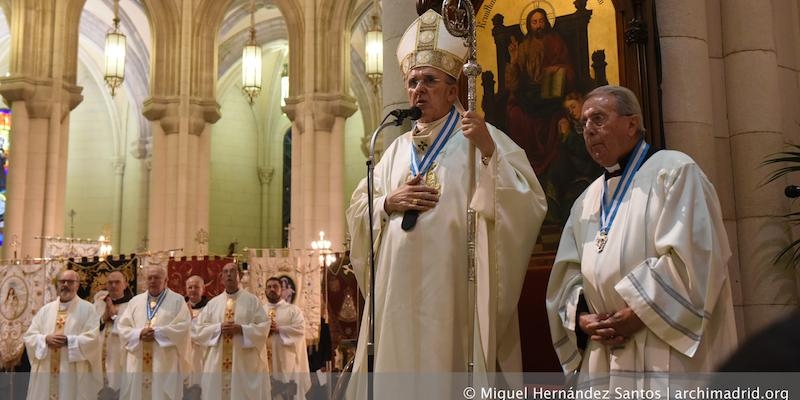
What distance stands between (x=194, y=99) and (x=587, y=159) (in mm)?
14783

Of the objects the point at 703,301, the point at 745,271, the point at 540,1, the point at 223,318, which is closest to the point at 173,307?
the point at 223,318

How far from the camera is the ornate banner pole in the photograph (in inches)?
150

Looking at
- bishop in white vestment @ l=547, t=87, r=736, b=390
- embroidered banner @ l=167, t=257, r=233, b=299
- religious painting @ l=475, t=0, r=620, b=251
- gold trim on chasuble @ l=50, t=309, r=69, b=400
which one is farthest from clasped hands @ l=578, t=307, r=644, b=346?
embroidered banner @ l=167, t=257, r=233, b=299

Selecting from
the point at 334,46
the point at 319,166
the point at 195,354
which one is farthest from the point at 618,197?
the point at 334,46

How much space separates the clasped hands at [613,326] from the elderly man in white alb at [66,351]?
769 cm

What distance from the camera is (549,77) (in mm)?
5414

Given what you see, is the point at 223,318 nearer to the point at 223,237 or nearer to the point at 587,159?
the point at 587,159

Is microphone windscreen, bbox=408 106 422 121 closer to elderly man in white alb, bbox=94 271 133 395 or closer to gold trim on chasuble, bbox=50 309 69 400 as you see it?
gold trim on chasuble, bbox=50 309 69 400

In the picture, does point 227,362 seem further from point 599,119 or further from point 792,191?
point 599,119

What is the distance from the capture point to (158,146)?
1894 cm

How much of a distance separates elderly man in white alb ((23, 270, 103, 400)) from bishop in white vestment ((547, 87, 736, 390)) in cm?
747

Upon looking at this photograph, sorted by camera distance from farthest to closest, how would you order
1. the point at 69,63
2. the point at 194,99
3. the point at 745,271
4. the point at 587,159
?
1. the point at 194,99
2. the point at 69,63
3. the point at 587,159
4. the point at 745,271

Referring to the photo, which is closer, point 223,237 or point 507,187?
point 507,187

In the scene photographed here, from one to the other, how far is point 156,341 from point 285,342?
2142mm
